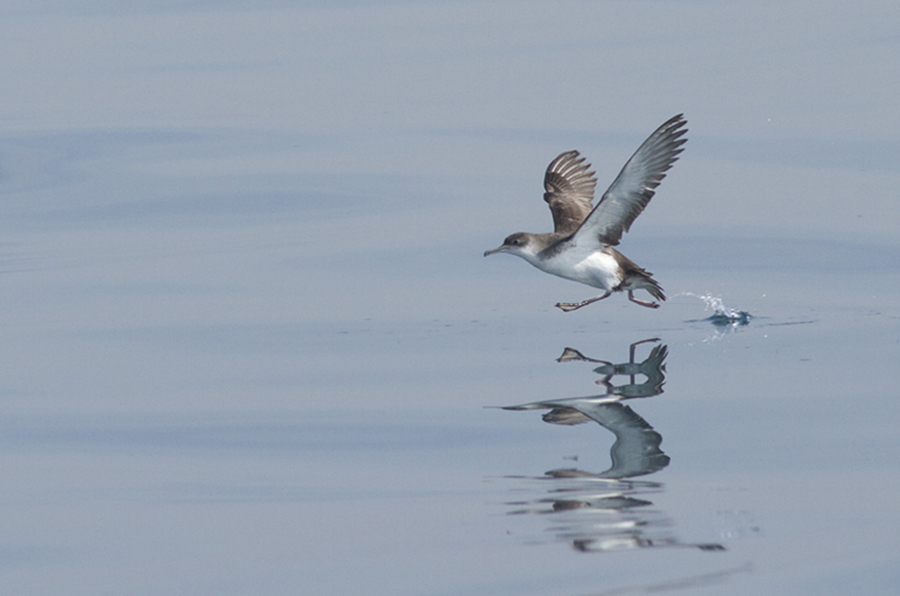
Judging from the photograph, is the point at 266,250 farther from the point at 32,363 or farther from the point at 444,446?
the point at 444,446

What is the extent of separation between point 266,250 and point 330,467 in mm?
5627

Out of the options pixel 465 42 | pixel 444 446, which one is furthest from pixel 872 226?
pixel 465 42

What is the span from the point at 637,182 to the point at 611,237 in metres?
0.71

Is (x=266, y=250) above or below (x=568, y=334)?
above

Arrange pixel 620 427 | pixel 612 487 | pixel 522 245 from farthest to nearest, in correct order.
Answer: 1. pixel 522 245
2. pixel 620 427
3. pixel 612 487

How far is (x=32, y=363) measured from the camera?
27.7ft

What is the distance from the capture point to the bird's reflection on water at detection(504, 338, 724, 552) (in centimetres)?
525

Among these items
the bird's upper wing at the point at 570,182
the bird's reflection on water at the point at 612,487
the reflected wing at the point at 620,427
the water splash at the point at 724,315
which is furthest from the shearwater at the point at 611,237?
the reflected wing at the point at 620,427

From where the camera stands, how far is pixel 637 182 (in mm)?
8719

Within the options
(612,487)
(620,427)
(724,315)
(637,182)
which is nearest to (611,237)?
(637,182)

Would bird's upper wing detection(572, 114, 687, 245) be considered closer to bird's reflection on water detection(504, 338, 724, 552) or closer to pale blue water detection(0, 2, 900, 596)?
pale blue water detection(0, 2, 900, 596)

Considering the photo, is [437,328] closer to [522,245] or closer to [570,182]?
[522,245]

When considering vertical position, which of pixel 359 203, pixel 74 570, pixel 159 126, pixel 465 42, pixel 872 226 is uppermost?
pixel 465 42

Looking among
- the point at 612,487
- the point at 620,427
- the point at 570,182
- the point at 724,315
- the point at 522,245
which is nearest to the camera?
the point at 612,487
